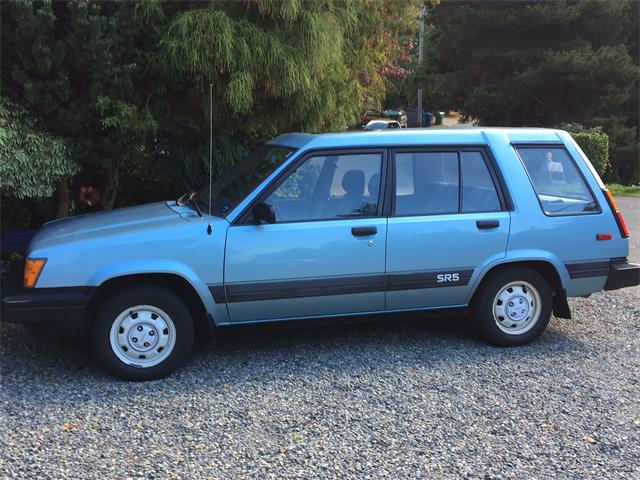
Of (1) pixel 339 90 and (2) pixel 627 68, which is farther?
(2) pixel 627 68

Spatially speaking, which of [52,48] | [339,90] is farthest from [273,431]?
[339,90]

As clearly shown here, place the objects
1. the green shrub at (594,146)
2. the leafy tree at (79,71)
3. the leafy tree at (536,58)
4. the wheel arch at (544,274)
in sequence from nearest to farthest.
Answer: the wheel arch at (544,274)
the leafy tree at (79,71)
the green shrub at (594,146)
the leafy tree at (536,58)

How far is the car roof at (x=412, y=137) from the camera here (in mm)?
4844

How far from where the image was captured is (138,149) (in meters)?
7.07

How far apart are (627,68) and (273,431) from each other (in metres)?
17.0

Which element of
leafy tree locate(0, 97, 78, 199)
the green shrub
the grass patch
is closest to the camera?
leafy tree locate(0, 97, 78, 199)

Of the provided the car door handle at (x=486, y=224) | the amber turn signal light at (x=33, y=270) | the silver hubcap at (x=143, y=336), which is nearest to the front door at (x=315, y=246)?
the silver hubcap at (x=143, y=336)

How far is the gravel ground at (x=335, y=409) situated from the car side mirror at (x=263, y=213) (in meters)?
1.08

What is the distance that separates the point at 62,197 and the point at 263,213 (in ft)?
12.6

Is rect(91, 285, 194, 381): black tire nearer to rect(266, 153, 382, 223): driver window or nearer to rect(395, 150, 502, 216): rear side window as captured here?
rect(266, 153, 382, 223): driver window

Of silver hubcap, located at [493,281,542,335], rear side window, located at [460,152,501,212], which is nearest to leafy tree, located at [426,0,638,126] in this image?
rear side window, located at [460,152,501,212]

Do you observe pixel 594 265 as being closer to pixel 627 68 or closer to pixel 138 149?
pixel 138 149

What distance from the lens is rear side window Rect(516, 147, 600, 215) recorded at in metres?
5.12

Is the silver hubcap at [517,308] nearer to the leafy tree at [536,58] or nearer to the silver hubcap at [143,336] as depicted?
the silver hubcap at [143,336]
